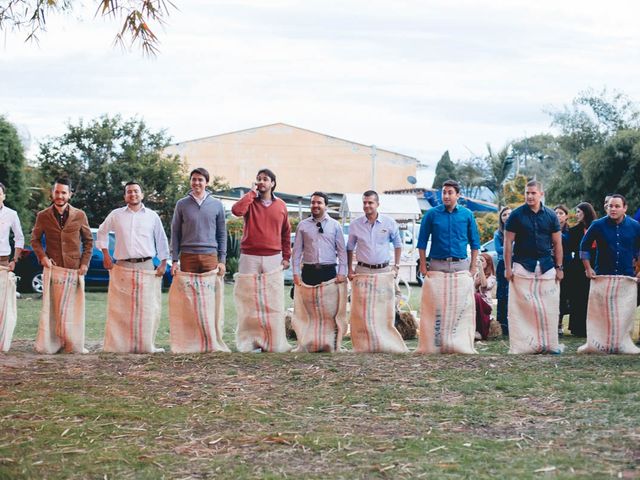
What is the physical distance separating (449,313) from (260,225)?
220cm

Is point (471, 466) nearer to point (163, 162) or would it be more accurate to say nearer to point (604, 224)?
point (604, 224)

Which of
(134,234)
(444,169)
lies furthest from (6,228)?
(444,169)

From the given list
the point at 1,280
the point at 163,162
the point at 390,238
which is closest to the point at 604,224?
the point at 390,238

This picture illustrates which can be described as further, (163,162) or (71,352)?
(163,162)

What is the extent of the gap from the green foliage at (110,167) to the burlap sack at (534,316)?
21014mm

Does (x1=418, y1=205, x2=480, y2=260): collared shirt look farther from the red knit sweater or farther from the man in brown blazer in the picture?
the man in brown blazer

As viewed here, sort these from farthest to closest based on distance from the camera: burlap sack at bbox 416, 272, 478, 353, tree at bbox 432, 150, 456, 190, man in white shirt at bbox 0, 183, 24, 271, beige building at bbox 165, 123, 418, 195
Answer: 1. tree at bbox 432, 150, 456, 190
2. beige building at bbox 165, 123, 418, 195
3. man in white shirt at bbox 0, 183, 24, 271
4. burlap sack at bbox 416, 272, 478, 353

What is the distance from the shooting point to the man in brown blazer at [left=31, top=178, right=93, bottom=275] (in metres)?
10.3

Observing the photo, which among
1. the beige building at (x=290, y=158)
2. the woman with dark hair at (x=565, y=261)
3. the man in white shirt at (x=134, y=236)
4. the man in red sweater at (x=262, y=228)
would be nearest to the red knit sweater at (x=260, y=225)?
the man in red sweater at (x=262, y=228)

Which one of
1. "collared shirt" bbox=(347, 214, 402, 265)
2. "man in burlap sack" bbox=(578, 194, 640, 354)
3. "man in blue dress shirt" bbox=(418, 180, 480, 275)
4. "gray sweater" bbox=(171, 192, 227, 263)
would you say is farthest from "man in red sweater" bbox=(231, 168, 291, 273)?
"man in burlap sack" bbox=(578, 194, 640, 354)

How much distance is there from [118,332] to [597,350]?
16.7ft

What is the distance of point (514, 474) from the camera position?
208 inches

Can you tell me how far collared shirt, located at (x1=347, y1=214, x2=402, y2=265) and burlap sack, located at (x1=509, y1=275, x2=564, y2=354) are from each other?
140cm

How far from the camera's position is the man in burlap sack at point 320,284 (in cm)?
1036
